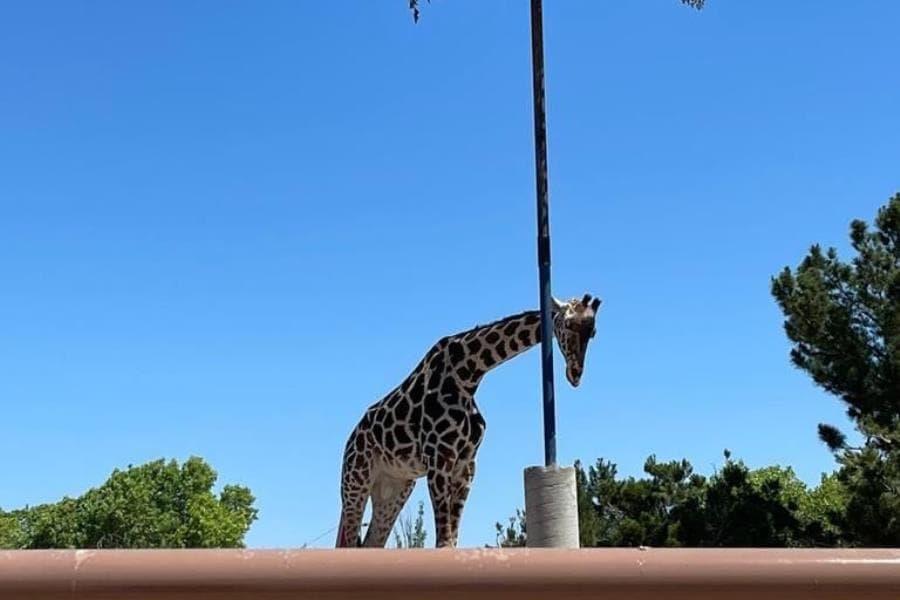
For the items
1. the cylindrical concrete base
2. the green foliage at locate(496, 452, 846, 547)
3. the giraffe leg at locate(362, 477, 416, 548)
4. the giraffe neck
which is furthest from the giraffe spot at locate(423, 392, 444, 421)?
the green foliage at locate(496, 452, 846, 547)

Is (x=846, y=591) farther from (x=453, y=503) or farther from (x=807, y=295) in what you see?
(x=807, y=295)

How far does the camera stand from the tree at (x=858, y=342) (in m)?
16.6

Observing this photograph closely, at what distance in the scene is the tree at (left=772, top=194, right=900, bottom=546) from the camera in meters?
16.6

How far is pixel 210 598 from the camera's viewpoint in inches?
82.0

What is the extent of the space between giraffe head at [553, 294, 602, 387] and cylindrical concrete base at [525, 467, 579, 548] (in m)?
1.11

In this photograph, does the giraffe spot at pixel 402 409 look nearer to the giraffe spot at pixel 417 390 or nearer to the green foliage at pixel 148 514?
the giraffe spot at pixel 417 390

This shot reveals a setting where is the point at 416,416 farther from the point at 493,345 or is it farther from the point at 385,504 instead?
the point at 385,504

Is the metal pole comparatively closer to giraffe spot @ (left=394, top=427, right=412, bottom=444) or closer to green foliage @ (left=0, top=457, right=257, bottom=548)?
giraffe spot @ (left=394, top=427, right=412, bottom=444)

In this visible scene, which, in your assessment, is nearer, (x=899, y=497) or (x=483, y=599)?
(x=483, y=599)

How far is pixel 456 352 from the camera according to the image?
27.7 feet

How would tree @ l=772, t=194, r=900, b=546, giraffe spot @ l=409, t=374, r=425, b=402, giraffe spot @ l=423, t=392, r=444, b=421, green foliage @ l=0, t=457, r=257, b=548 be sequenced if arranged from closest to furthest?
giraffe spot @ l=423, t=392, r=444, b=421, giraffe spot @ l=409, t=374, r=425, b=402, tree @ l=772, t=194, r=900, b=546, green foliage @ l=0, t=457, r=257, b=548

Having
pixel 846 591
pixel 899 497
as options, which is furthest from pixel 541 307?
pixel 899 497

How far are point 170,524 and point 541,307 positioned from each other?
4009 cm

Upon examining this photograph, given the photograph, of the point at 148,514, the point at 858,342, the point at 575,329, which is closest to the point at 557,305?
the point at 575,329
